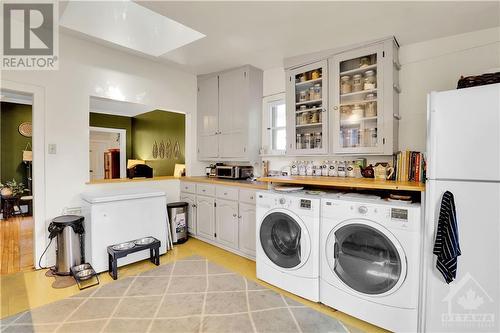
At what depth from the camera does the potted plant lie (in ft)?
15.8

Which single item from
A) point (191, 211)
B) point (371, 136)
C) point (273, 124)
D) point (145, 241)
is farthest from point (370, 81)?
point (145, 241)

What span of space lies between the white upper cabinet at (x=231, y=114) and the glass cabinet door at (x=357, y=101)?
1139mm

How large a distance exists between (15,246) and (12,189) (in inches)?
92.0

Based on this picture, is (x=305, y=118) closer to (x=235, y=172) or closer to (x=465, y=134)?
(x=235, y=172)

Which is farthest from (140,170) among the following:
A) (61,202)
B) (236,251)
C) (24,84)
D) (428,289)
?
(428,289)

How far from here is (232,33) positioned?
2.54 m

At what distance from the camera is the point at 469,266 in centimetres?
158

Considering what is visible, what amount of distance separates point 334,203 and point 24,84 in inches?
128

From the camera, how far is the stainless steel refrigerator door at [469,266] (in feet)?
5.00

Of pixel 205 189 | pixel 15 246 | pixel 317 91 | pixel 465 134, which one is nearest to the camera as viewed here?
pixel 465 134

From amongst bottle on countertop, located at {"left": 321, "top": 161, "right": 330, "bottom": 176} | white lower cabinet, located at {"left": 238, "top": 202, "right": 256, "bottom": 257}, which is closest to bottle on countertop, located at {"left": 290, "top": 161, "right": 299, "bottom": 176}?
bottle on countertop, located at {"left": 321, "top": 161, "right": 330, "bottom": 176}

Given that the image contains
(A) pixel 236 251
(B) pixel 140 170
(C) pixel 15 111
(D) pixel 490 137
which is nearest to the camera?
(D) pixel 490 137

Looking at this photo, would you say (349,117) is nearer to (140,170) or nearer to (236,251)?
(236,251)

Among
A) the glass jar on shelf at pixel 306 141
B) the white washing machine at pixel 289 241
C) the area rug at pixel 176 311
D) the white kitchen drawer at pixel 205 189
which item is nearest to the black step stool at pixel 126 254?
the area rug at pixel 176 311
